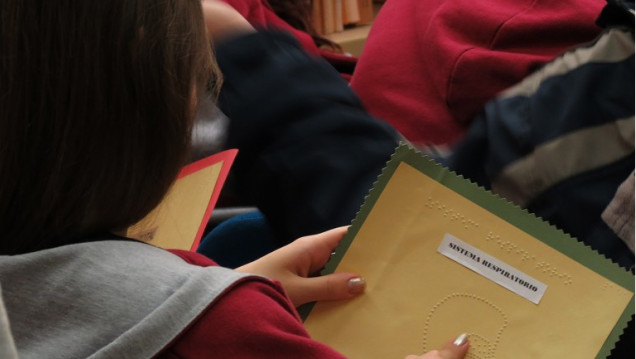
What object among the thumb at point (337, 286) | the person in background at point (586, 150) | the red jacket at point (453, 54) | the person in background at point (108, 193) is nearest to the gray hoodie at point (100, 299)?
the person in background at point (108, 193)

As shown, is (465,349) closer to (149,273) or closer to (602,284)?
(602,284)

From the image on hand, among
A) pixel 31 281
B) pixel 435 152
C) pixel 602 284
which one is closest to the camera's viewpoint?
pixel 31 281

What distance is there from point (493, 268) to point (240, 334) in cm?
24

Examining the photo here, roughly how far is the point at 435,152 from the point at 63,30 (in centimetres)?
45

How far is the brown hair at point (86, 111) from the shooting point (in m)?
0.61

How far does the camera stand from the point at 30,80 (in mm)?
612

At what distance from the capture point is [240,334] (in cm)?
56

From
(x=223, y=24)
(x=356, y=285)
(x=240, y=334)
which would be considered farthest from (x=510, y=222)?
(x=223, y=24)

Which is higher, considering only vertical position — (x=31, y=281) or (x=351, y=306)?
(x=31, y=281)

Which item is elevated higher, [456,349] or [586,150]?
[586,150]

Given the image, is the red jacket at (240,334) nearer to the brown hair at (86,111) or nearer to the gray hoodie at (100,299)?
the gray hoodie at (100,299)

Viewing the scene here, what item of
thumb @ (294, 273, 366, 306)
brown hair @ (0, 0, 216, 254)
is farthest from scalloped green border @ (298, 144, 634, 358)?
brown hair @ (0, 0, 216, 254)

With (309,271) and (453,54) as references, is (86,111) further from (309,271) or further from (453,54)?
(453,54)

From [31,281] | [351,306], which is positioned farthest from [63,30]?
[351,306]
